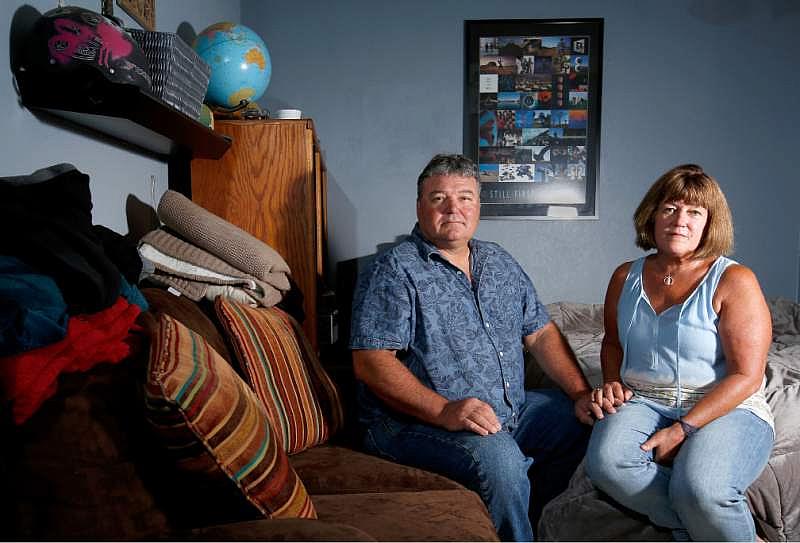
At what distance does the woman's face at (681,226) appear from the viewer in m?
1.70

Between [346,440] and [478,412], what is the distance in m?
0.44

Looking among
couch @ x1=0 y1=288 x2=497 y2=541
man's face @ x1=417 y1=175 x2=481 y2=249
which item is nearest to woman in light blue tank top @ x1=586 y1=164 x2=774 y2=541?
man's face @ x1=417 y1=175 x2=481 y2=249

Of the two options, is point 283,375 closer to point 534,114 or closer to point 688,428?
point 688,428

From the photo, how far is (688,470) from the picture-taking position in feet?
4.84

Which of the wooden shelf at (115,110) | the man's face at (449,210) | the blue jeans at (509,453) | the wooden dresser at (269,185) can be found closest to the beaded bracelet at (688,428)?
the blue jeans at (509,453)

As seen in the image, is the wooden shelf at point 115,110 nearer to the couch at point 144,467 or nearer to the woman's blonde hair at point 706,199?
the couch at point 144,467

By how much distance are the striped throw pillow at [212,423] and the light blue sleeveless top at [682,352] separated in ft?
3.28

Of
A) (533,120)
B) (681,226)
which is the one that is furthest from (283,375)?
(533,120)

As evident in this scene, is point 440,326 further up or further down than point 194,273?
further down

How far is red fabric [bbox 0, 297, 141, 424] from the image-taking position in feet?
2.94

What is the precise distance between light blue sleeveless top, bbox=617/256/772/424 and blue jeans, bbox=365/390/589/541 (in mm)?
240

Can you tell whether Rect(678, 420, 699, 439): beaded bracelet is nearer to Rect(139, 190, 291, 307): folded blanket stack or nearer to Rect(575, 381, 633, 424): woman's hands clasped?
Rect(575, 381, 633, 424): woman's hands clasped

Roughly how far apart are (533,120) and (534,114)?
32 millimetres

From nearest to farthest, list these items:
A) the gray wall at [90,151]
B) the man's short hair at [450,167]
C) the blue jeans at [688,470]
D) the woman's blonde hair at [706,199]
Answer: the gray wall at [90,151]
the blue jeans at [688,470]
the woman's blonde hair at [706,199]
the man's short hair at [450,167]
